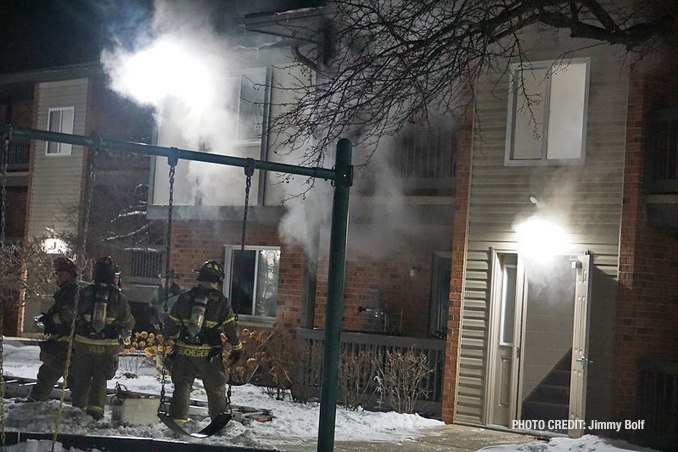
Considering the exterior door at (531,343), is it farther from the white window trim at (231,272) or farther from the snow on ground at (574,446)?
the white window trim at (231,272)

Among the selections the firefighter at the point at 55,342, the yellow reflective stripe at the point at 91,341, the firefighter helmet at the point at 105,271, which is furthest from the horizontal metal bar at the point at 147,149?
the firefighter at the point at 55,342

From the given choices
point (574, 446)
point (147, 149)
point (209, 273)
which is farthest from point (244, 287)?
point (147, 149)

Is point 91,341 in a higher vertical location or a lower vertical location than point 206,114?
lower

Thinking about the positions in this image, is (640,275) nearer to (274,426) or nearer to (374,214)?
(374,214)

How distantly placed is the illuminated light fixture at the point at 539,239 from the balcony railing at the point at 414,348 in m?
1.96

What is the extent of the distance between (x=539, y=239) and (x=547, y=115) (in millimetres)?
1827

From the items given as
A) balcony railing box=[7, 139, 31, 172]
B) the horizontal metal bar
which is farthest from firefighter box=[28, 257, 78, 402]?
balcony railing box=[7, 139, 31, 172]

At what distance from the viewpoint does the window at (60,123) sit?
23.0 meters

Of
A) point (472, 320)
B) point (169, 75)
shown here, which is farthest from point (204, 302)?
point (169, 75)

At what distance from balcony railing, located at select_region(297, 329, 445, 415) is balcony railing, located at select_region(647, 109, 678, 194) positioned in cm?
382

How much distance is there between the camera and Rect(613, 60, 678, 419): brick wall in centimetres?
1100

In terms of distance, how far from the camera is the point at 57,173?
23047mm

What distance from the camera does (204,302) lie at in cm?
928

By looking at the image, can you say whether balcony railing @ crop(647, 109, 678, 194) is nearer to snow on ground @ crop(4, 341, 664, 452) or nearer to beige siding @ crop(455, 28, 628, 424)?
beige siding @ crop(455, 28, 628, 424)
